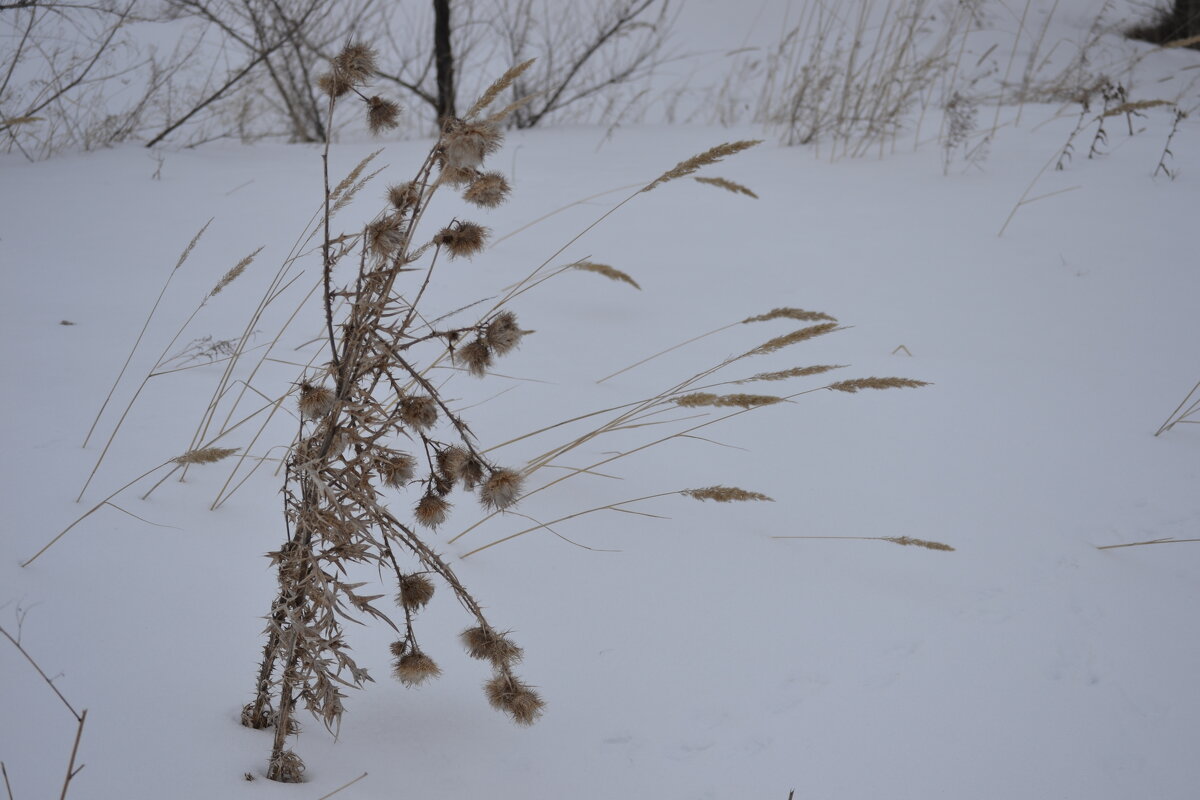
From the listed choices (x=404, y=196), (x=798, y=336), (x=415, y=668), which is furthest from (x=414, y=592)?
(x=798, y=336)

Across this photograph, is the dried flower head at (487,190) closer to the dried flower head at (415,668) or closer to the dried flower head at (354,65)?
the dried flower head at (354,65)

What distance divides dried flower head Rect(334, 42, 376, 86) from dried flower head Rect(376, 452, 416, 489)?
0.46 metres

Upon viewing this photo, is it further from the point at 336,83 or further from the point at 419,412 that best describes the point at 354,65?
the point at 419,412

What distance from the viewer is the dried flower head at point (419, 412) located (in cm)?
97

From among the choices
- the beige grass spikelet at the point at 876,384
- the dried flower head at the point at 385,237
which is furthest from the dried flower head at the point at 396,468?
the beige grass spikelet at the point at 876,384

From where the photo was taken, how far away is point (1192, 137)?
3.98 metres

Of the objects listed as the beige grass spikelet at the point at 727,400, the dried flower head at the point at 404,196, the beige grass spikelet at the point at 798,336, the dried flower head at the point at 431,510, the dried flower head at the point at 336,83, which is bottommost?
the dried flower head at the point at 431,510

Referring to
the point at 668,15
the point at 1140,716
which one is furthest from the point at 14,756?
the point at 668,15

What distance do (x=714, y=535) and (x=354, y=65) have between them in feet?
3.68

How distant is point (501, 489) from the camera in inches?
38.9

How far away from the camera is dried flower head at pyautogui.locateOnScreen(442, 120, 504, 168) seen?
2.99ft

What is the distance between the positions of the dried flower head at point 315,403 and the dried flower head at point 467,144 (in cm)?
31

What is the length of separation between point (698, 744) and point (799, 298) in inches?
72.7

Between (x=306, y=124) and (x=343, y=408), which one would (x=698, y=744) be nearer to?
(x=343, y=408)
